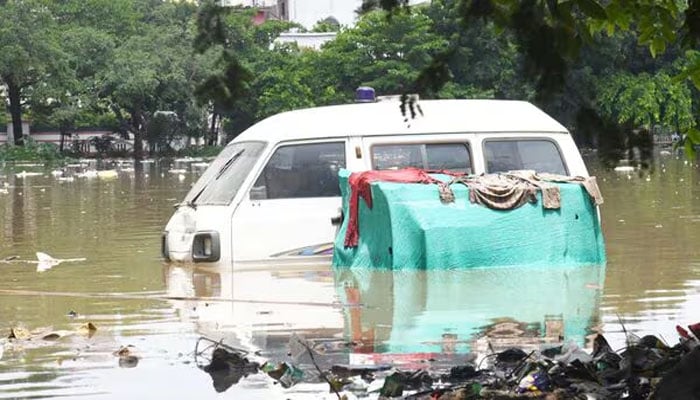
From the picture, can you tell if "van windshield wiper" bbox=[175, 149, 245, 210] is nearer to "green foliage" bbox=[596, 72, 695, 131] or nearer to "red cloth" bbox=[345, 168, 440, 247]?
"red cloth" bbox=[345, 168, 440, 247]

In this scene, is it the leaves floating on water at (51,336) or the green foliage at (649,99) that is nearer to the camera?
the leaves floating on water at (51,336)

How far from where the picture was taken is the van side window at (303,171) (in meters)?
14.4

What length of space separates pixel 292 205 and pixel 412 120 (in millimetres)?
1486

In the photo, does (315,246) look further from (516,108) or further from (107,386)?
(107,386)

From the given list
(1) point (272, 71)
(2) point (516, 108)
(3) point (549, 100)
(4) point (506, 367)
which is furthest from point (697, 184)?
(1) point (272, 71)

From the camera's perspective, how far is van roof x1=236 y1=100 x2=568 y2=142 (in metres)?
14.5

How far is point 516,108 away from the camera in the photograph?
15.0 meters

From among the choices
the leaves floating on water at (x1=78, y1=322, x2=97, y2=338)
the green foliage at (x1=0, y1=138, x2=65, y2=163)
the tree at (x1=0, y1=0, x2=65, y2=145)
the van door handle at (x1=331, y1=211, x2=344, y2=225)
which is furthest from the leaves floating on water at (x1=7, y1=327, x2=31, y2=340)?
the tree at (x1=0, y1=0, x2=65, y2=145)

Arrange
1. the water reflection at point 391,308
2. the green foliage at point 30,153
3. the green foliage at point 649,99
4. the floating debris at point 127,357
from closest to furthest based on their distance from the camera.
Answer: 1. the floating debris at point 127,357
2. the water reflection at point 391,308
3. the green foliage at point 649,99
4. the green foliage at point 30,153

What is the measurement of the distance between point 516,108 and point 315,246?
258 cm

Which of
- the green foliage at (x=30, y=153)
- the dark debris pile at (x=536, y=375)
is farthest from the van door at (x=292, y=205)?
the green foliage at (x=30, y=153)

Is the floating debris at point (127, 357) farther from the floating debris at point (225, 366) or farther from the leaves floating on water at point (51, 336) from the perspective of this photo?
the leaves floating on water at point (51, 336)

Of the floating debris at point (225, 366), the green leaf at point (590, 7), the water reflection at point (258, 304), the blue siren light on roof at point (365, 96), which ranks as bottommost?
the water reflection at point (258, 304)

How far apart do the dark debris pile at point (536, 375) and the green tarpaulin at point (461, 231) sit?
4.38m
